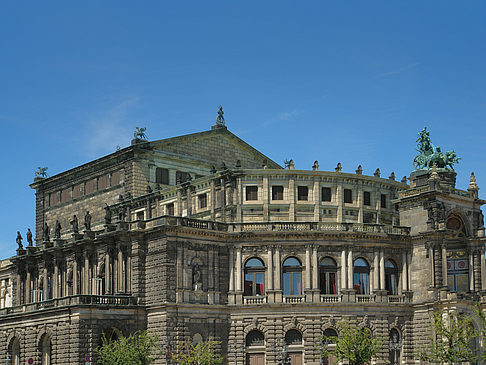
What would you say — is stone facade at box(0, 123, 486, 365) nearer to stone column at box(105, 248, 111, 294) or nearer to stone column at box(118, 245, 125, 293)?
stone column at box(105, 248, 111, 294)

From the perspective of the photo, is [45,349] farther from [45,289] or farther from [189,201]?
[189,201]

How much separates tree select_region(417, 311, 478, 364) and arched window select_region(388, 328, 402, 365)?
232cm

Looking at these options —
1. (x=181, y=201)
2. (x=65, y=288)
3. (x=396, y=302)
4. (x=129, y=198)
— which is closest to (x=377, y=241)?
(x=396, y=302)

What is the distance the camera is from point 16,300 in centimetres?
10300

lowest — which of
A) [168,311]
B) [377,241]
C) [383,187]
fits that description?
[168,311]

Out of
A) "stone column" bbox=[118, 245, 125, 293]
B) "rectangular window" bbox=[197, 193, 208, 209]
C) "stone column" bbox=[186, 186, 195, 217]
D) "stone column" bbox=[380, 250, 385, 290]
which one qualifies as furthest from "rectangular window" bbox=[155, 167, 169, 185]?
"stone column" bbox=[380, 250, 385, 290]

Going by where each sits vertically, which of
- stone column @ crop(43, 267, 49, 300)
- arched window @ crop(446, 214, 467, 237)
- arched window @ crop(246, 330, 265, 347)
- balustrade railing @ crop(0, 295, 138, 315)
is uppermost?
arched window @ crop(446, 214, 467, 237)

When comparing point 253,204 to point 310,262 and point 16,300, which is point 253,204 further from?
point 16,300

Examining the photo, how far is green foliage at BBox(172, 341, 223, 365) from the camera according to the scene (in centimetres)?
7675

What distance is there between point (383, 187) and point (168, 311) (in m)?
27.2

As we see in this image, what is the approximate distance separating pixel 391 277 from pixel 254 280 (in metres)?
13.9

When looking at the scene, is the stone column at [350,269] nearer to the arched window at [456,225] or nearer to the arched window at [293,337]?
the arched window at [293,337]

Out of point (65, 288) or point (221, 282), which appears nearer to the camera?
point (221, 282)

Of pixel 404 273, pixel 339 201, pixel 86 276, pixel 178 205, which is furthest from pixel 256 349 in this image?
pixel 86 276
